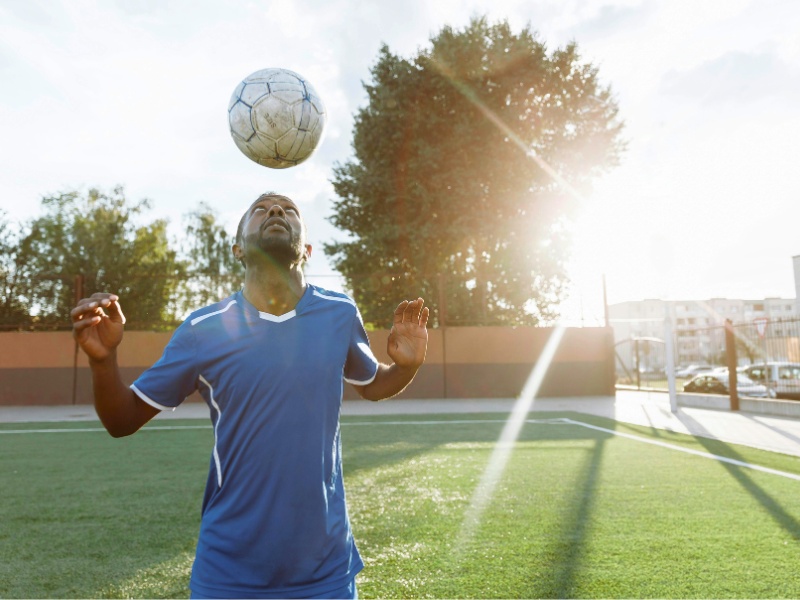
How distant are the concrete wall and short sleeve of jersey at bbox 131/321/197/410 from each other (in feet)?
60.7

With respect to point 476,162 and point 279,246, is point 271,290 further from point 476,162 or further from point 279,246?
point 476,162

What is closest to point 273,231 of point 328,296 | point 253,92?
point 328,296

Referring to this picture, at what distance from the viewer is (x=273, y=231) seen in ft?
7.46

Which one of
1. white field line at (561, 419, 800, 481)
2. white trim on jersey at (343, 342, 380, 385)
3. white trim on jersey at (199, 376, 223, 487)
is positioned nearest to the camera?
white trim on jersey at (199, 376, 223, 487)

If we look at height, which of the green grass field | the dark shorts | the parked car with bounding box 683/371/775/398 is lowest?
the green grass field

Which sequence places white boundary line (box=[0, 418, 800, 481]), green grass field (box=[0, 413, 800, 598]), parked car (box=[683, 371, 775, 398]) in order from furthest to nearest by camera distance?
parked car (box=[683, 371, 775, 398]) < white boundary line (box=[0, 418, 800, 481]) < green grass field (box=[0, 413, 800, 598])

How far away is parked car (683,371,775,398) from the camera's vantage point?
2150 centimetres

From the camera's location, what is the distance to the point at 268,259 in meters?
2.32

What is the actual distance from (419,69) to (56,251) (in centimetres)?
1759

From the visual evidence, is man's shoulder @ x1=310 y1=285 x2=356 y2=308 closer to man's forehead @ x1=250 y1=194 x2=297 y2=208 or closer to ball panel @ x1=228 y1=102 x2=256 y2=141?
man's forehead @ x1=250 y1=194 x2=297 y2=208

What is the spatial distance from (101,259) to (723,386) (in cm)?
2528

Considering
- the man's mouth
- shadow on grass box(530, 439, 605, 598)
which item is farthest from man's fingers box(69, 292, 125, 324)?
shadow on grass box(530, 439, 605, 598)

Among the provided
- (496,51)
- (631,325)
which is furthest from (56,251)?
(631,325)

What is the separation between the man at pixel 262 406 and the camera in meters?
2.00
